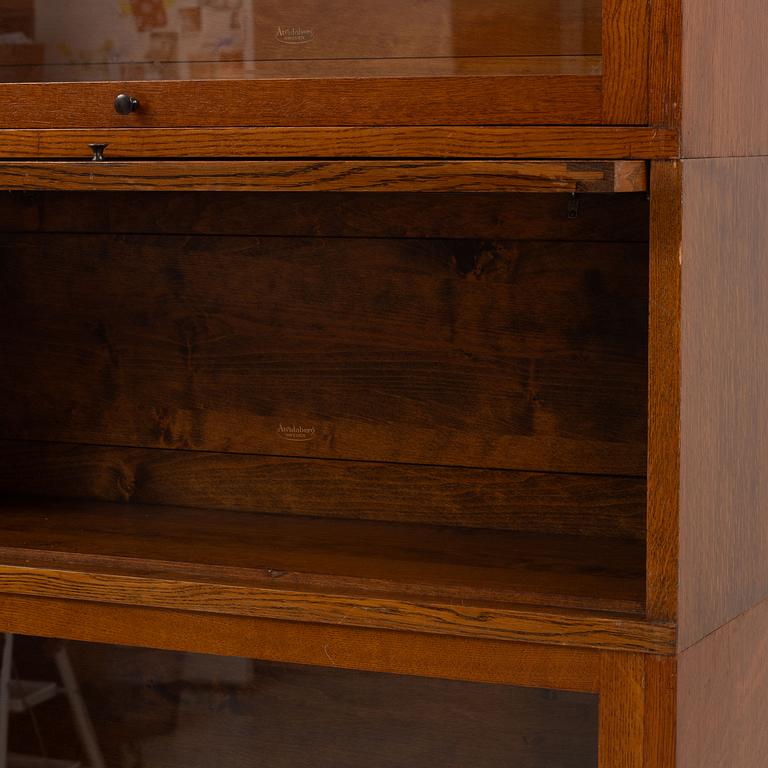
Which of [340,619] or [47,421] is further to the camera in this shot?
[47,421]

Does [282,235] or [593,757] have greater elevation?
[282,235]

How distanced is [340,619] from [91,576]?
0.72 feet

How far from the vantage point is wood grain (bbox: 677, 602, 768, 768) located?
40.4 inches

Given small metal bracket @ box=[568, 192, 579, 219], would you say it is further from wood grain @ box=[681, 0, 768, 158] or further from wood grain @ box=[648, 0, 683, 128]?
wood grain @ box=[648, 0, 683, 128]

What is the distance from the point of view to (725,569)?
3.55 ft

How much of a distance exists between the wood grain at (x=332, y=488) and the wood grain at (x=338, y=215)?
229mm

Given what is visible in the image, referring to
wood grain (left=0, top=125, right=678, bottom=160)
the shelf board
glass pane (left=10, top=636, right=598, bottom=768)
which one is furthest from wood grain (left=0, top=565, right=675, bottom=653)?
wood grain (left=0, top=125, right=678, bottom=160)

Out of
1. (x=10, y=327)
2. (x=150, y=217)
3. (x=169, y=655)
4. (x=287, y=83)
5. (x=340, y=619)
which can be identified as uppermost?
(x=287, y=83)

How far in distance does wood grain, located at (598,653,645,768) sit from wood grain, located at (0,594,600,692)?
0.04 feet

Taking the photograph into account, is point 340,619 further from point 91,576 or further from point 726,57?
point 726,57

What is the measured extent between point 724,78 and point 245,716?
769 millimetres

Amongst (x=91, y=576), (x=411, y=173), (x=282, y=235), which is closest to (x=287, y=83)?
(x=411, y=173)

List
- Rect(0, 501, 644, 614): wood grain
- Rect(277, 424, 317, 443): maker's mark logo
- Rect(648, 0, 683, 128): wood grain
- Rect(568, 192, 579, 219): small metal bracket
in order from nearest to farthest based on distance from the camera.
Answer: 1. Rect(648, 0, 683, 128): wood grain
2. Rect(0, 501, 644, 614): wood grain
3. Rect(568, 192, 579, 219): small metal bracket
4. Rect(277, 424, 317, 443): maker's mark logo

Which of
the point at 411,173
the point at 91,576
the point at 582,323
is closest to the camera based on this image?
the point at 411,173
